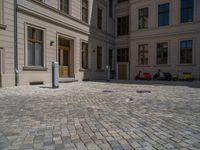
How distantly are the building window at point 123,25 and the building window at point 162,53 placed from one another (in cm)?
547

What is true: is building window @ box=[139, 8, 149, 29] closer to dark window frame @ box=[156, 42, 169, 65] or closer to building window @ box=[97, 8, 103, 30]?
dark window frame @ box=[156, 42, 169, 65]

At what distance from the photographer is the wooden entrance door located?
55.1 ft

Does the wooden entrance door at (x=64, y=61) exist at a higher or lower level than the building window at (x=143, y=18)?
lower

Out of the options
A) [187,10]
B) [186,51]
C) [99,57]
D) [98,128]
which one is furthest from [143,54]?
[98,128]

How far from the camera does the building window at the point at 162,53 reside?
848 inches

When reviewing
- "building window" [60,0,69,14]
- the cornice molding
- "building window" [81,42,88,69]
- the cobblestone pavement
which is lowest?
the cobblestone pavement

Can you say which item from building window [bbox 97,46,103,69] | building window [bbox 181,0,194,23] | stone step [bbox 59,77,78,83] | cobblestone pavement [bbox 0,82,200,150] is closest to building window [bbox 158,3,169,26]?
building window [bbox 181,0,194,23]

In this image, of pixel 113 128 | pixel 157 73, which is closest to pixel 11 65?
pixel 113 128

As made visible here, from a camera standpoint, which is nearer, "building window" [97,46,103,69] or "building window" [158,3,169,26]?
"building window" [158,3,169,26]

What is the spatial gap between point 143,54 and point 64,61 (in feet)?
33.0

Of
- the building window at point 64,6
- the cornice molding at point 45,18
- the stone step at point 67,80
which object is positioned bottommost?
the stone step at point 67,80

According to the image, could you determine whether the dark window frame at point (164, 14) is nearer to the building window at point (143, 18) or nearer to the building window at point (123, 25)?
the building window at point (143, 18)

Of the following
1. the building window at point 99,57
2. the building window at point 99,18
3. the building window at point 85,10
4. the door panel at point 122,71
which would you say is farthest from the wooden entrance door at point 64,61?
the door panel at point 122,71

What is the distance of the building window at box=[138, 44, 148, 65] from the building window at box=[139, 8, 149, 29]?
92.0 inches
